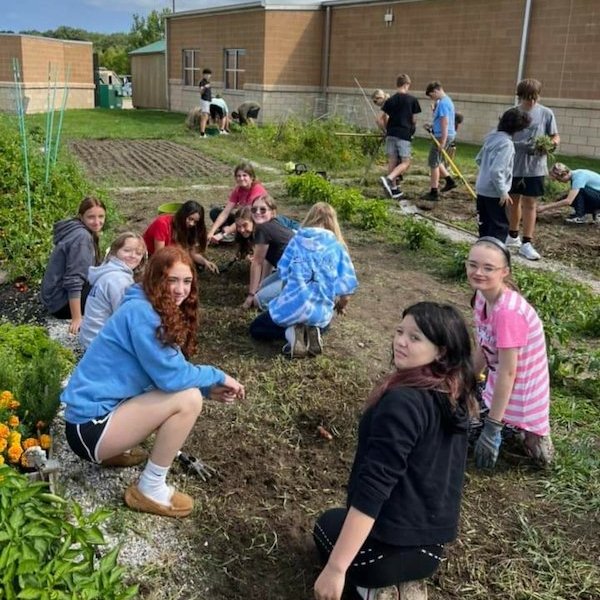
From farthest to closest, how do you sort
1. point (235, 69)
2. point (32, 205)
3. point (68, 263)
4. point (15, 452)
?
point (235, 69) → point (32, 205) → point (68, 263) → point (15, 452)

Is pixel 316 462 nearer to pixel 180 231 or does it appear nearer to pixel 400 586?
pixel 400 586

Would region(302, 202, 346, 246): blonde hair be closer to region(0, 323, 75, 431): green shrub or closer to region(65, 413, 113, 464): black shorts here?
region(0, 323, 75, 431): green shrub

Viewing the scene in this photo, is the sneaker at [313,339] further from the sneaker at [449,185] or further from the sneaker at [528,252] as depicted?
the sneaker at [449,185]

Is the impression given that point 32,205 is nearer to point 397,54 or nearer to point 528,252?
point 528,252

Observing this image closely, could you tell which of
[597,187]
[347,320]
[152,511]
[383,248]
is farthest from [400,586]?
Result: [597,187]

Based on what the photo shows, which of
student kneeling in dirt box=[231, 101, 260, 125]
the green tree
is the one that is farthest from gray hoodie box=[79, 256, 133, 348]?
the green tree

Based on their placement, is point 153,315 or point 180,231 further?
point 180,231

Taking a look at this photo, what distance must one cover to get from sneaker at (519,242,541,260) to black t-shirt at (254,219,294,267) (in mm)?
3356

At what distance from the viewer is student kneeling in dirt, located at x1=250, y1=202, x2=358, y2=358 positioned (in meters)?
4.66

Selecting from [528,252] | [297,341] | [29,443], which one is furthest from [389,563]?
[528,252]

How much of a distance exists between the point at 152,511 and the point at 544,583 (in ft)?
5.53

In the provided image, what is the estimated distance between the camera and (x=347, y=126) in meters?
15.6

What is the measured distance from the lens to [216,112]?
19500 millimetres

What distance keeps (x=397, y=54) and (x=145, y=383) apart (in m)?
21.5
